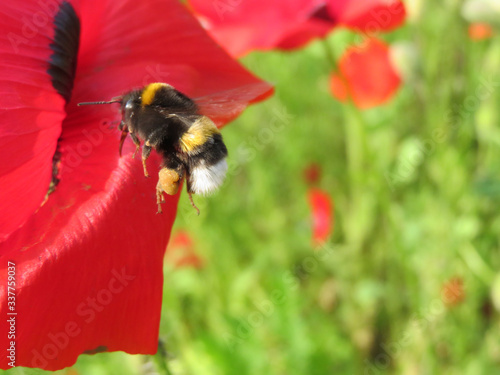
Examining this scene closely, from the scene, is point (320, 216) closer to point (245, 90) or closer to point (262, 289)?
point (262, 289)

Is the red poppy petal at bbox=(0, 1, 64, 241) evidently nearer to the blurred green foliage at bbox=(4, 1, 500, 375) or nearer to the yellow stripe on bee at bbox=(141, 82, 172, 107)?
the yellow stripe on bee at bbox=(141, 82, 172, 107)

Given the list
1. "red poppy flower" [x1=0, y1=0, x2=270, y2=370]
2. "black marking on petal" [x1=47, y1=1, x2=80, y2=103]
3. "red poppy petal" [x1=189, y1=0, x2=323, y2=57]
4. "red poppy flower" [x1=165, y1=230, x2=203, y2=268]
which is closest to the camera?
"red poppy flower" [x1=0, y1=0, x2=270, y2=370]

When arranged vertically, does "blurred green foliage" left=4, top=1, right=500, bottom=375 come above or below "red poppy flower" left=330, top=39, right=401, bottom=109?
below

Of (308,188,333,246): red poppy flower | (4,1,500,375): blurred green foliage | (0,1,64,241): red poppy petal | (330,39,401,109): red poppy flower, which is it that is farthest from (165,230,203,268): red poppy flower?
(0,1,64,241): red poppy petal

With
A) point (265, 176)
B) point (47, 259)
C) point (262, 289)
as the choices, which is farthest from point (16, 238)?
point (265, 176)

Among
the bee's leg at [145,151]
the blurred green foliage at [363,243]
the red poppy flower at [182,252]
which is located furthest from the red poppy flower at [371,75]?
the bee's leg at [145,151]
